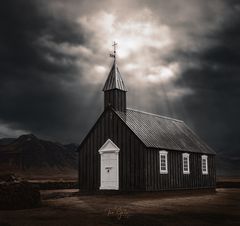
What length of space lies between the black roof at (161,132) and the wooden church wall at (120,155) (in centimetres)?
78

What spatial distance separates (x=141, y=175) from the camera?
30.9m

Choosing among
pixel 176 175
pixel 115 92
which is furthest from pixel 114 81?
pixel 176 175

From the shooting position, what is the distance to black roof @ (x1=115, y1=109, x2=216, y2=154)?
33.0 meters

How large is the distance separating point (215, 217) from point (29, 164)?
441 feet

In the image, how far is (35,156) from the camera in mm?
151250

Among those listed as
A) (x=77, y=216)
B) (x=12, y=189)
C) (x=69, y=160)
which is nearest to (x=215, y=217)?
(x=77, y=216)

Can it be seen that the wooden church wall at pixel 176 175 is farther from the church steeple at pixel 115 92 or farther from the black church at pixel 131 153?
the church steeple at pixel 115 92

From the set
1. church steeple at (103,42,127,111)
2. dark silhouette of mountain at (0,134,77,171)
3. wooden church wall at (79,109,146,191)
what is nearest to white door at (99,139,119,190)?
wooden church wall at (79,109,146,191)

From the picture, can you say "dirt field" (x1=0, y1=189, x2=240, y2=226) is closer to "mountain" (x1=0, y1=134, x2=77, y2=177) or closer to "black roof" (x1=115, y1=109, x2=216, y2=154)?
"black roof" (x1=115, y1=109, x2=216, y2=154)

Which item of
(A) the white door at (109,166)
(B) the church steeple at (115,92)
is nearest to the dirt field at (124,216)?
(A) the white door at (109,166)

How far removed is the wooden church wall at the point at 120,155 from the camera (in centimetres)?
3128

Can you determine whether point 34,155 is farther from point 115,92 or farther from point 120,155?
point 120,155

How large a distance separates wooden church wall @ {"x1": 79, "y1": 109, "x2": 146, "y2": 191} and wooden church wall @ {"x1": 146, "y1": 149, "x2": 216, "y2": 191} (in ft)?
3.07

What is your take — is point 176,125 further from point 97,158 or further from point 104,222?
point 104,222
